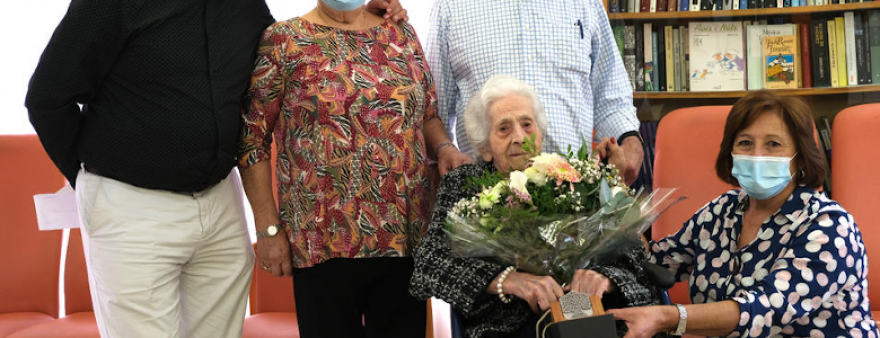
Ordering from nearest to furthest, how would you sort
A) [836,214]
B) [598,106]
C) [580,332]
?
1. [580,332]
2. [836,214]
3. [598,106]

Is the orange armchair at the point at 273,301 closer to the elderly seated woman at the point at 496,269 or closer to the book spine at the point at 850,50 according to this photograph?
the elderly seated woman at the point at 496,269

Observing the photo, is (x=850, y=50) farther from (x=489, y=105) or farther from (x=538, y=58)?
(x=489, y=105)

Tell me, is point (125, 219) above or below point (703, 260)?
above

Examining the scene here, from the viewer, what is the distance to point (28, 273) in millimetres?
3094

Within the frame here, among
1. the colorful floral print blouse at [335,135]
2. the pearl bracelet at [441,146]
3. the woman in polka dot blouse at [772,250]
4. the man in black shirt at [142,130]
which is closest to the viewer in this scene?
the woman in polka dot blouse at [772,250]

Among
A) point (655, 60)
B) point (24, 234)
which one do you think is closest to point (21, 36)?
point (24, 234)

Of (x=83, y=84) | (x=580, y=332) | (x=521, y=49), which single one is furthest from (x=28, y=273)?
(x=580, y=332)

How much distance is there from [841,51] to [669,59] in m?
0.79

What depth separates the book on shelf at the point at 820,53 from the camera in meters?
3.58

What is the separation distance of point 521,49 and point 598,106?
0.39m

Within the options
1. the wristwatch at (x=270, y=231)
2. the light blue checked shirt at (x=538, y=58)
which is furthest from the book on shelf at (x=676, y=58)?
the wristwatch at (x=270, y=231)

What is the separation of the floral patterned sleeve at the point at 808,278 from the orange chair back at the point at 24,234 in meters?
2.67

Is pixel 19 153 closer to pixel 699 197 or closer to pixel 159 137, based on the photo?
pixel 159 137

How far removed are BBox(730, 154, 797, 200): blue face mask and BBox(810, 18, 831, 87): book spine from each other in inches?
77.4
